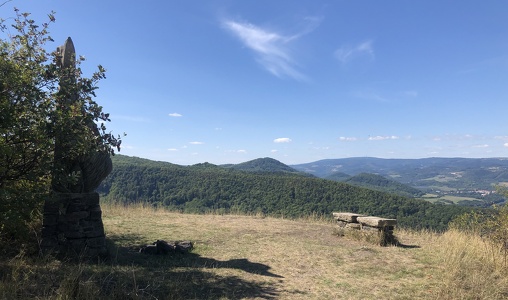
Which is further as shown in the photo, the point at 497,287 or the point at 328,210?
the point at 328,210

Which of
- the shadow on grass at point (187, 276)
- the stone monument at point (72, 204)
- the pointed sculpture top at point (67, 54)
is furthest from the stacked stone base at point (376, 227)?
the pointed sculpture top at point (67, 54)

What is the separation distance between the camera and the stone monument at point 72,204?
20.4 feet

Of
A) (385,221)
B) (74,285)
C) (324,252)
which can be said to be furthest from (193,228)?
(74,285)

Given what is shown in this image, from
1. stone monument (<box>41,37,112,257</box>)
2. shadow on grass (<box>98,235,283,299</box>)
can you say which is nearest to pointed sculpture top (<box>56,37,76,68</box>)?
stone monument (<box>41,37,112,257</box>)

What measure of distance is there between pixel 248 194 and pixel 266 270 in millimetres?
34233

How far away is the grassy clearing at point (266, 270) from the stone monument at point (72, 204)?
0.50 m

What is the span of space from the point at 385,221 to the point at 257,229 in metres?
4.59

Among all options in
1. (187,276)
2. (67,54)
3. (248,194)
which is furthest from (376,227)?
(248,194)

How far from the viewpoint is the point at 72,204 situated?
6469 mm

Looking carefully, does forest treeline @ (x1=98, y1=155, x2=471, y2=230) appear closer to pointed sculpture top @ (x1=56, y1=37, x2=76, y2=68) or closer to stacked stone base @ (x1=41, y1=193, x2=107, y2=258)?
stacked stone base @ (x1=41, y1=193, x2=107, y2=258)

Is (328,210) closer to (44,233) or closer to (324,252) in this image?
(324,252)

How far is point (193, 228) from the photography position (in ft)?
38.8

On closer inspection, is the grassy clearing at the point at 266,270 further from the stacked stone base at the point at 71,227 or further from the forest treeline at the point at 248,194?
the forest treeline at the point at 248,194

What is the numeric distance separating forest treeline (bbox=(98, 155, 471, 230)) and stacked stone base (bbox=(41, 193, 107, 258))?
22383mm
